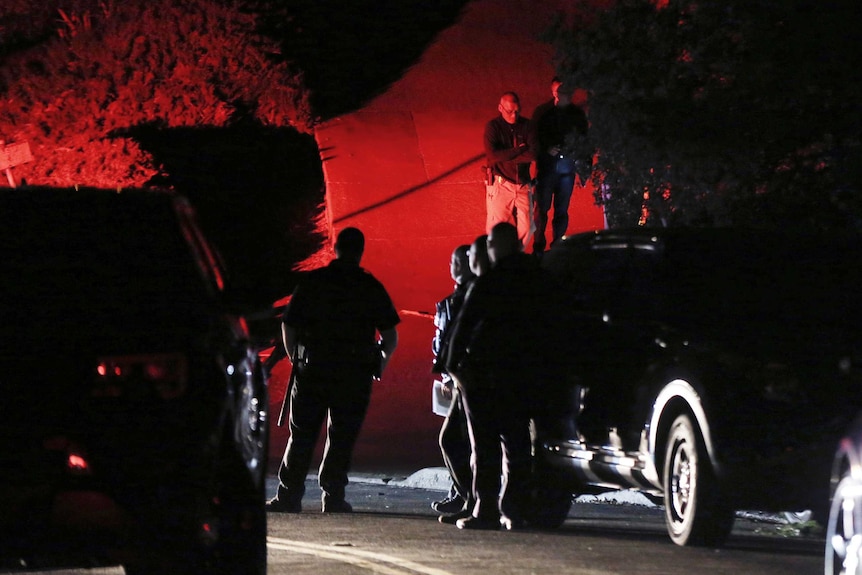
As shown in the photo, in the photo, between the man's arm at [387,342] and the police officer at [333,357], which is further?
the man's arm at [387,342]

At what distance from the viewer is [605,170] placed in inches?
626

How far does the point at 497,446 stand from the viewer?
1170 cm

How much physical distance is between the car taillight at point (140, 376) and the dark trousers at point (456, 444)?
6.03 m

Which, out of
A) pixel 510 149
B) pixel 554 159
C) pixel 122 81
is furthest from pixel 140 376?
pixel 122 81

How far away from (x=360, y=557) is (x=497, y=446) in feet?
6.86

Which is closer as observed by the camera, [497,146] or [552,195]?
[497,146]

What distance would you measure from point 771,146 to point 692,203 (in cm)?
98

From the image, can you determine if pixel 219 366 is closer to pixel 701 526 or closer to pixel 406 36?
pixel 701 526

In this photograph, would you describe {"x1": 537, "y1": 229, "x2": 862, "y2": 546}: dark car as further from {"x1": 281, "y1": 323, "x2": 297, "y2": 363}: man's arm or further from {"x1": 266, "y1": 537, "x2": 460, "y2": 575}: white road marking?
{"x1": 281, "y1": 323, "x2": 297, "y2": 363}: man's arm

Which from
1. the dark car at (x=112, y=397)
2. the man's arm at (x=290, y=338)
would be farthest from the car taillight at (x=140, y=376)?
the man's arm at (x=290, y=338)

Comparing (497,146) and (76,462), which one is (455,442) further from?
(497,146)

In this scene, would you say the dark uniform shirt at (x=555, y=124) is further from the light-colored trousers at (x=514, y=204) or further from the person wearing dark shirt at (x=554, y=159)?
the light-colored trousers at (x=514, y=204)

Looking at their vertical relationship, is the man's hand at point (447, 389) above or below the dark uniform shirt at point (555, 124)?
below

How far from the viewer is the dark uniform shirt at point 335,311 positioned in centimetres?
1230
